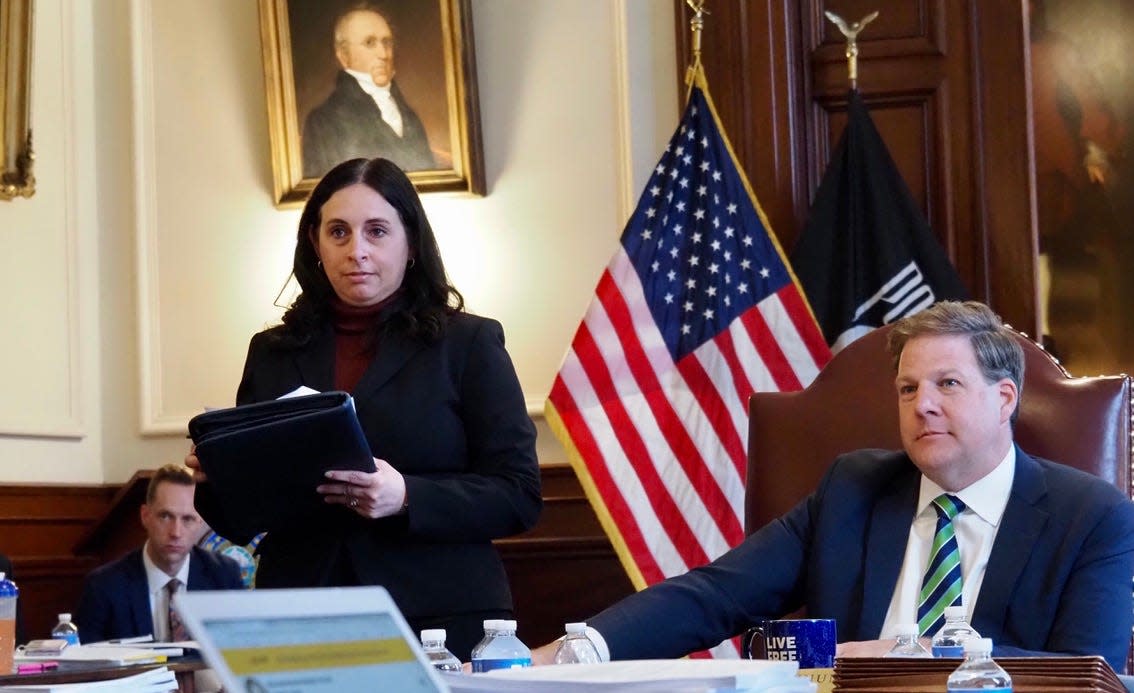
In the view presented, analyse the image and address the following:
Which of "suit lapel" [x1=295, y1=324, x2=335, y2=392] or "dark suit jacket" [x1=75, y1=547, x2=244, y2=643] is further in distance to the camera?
"dark suit jacket" [x1=75, y1=547, x2=244, y2=643]

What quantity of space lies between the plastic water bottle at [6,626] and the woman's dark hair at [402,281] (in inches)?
25.7

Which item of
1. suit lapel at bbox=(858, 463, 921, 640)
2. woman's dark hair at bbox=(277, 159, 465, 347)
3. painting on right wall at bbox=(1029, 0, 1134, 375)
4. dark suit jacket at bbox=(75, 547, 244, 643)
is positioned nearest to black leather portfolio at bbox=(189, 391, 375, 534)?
woman's dark hair at bbox=(277, 159, 465, 347)

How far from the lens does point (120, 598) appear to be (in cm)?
484

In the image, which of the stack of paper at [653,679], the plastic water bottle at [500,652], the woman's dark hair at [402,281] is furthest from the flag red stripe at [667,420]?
the stack of paper at [653,679]

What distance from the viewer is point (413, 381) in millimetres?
2869

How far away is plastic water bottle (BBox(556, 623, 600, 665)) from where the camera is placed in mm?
1886

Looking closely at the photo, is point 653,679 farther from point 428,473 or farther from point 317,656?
point 428,473

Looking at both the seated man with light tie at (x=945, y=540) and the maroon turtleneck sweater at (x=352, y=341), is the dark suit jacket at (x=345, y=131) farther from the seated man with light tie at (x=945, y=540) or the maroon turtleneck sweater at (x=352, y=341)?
the seated man with light tie at (x=945, y=540)

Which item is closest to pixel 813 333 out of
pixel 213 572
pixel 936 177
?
pixel 936 177

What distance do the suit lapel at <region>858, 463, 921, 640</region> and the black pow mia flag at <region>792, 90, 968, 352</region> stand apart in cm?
177

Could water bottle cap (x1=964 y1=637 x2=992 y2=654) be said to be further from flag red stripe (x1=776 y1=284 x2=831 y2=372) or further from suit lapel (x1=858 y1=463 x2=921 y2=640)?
flag red stripe (x1=776 y1=284 x2=831 y2=372)

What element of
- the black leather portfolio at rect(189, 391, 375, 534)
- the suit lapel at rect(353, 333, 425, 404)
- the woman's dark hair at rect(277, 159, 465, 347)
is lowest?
the black leather portfolio at rect(189, 391, 375, 534)

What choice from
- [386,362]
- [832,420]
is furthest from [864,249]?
[386,362]

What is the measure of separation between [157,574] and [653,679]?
392 centimetres
